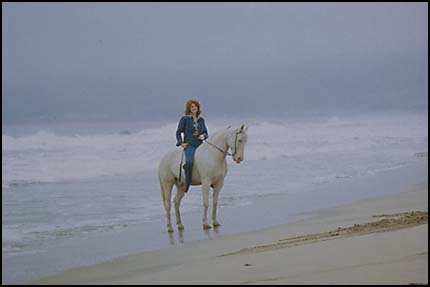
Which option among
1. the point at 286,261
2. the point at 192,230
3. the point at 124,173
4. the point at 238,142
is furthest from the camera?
the point at 124,173

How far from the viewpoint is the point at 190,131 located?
9.05m

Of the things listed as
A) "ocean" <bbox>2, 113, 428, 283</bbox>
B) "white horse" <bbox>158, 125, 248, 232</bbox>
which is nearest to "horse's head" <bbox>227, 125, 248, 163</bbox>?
"white horse" <bbox>158, 125, 248, 232</bbox>

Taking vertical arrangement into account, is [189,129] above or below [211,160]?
above

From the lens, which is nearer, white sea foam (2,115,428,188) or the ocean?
the ocean

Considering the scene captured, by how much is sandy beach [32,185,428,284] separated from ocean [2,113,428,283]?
2.46 ft

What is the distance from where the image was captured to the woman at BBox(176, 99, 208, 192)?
29.6 feet

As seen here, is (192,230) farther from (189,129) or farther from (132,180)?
(132,180)

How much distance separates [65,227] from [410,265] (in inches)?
206

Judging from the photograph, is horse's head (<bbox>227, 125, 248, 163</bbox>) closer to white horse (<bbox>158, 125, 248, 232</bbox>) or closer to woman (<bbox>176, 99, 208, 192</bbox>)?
white horse (<bbox>158, 125, 248, 232</bbox>)

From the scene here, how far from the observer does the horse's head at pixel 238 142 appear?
8.94m

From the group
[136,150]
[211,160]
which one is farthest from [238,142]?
[136,150]

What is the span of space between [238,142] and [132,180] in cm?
605

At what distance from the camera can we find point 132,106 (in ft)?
201

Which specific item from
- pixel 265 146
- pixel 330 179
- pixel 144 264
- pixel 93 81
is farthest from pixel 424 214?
pixel 93 81
